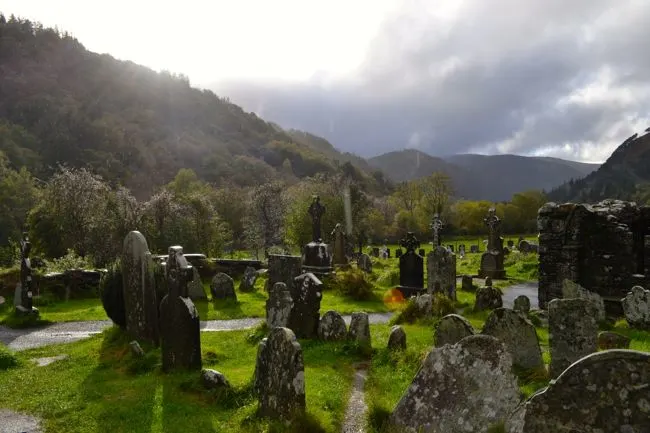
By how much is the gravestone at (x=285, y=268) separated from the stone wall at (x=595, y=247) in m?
9.25

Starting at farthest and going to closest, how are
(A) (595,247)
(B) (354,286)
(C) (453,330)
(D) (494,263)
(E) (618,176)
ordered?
(E) (618,176), (D) (494,263), (B) (354,286), (A) (595,247), (C) (453,330)

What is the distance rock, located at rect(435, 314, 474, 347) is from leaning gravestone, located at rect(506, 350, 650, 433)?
17.0 ft

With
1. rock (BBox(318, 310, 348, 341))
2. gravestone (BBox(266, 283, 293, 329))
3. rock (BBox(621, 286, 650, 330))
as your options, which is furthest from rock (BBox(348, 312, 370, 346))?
rock (BBox(621, 286, 650, 330))

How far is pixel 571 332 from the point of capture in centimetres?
834

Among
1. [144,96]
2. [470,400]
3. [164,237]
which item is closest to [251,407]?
[470,400]

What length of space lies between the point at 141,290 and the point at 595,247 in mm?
15504

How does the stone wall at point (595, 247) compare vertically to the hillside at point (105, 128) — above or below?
below

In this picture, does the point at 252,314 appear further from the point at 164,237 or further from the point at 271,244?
the point at 271,244

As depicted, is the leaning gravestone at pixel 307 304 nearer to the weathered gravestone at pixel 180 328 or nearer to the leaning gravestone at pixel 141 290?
the weathered gravestone at pixel 180 328

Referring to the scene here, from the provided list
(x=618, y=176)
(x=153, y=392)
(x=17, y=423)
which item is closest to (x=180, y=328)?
(x=153, y=392)

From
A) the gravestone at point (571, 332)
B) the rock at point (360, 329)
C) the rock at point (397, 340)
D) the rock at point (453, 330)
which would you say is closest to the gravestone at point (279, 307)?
the rock at point (360, 329)

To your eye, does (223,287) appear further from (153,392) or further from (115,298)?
(153,392)

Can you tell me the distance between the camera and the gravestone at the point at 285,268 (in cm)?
1614

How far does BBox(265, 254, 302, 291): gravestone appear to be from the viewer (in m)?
16.1
